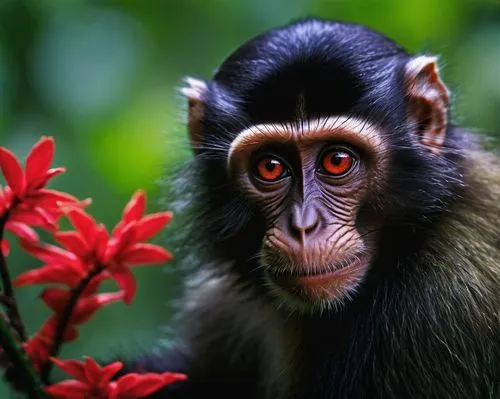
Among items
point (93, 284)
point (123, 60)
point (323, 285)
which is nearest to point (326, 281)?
point (323, 285)

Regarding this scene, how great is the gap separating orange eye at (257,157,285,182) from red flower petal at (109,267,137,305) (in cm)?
64

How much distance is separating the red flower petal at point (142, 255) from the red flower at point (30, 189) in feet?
0.71

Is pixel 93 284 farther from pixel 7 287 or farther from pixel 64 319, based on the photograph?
pixel 7 287

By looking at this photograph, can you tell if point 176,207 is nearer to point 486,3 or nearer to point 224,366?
point 224,366

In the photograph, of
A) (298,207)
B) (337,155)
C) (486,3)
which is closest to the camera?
(298,207)

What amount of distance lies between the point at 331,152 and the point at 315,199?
205mm

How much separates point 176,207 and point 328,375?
0.97 m

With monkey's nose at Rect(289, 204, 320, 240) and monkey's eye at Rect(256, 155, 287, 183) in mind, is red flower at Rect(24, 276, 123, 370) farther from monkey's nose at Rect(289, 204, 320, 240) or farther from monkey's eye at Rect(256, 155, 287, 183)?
monkey's eye at Rect(256, 155, 287, 183)

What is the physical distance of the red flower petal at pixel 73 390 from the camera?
7.11 ft

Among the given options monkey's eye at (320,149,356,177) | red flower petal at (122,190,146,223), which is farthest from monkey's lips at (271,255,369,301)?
red flower petal at (122,190,146,223)

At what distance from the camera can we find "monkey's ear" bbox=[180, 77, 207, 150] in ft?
10.6

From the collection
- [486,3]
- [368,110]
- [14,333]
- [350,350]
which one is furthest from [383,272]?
[486,3]

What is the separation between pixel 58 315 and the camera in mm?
2338

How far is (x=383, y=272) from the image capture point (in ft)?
9.45
